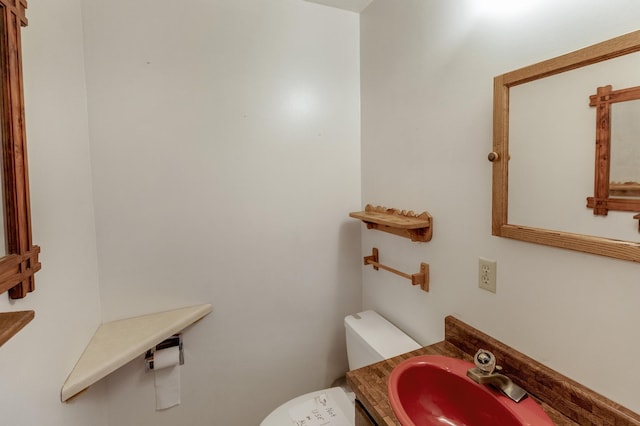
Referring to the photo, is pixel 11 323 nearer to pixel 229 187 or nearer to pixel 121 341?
pixel 121 341

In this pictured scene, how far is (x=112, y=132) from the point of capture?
4.26 ft

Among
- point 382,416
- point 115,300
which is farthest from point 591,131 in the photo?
point 115,300

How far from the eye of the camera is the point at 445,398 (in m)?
1.01

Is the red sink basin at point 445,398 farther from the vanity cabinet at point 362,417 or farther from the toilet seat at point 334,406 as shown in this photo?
the toilet seat at point 334,406

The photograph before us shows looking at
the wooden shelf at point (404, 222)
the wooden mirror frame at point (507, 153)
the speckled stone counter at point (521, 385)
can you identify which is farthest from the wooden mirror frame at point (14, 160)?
the wooden mirror frame at point (507, 153)

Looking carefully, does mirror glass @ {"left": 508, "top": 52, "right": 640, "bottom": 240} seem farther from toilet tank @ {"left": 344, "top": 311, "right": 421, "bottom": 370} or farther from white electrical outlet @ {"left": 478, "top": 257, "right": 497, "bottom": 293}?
toilet tank @ {"left": 344, "top": 311, "right": 421, "bottom": 370}

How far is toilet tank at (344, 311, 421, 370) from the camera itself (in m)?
1.31

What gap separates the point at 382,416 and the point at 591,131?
36.1 inches

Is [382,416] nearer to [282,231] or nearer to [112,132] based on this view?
[282,231]

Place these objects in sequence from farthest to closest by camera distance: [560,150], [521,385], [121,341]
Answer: [121,341], [521,385], [560,150]

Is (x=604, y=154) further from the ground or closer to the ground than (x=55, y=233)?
further from the ground

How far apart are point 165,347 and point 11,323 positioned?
0.94 metres

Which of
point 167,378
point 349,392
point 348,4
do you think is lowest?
point 349,392

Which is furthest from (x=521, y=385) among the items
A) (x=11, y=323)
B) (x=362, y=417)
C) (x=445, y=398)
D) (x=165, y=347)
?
(x=165, y=347)
